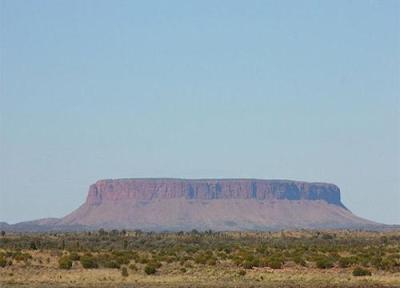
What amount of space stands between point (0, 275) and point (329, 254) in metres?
23.7

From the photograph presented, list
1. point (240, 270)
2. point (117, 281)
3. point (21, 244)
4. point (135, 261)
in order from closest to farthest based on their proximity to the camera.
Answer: point (117, 281)
point (240, 270)
point (135, 261)
point (21, 244)

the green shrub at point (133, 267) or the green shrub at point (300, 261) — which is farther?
the green shrub at point (300, 261)

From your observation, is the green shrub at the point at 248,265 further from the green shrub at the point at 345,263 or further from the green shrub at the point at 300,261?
the green shrub at the point at 345,263

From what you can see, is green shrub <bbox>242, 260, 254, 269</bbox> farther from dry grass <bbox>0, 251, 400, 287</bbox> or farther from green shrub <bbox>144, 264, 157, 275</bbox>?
green shrub <bbox>144, 264, 157, 275</bbox>

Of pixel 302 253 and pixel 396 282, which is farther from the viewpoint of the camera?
pixel 302 253

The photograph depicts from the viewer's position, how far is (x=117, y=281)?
49.3m

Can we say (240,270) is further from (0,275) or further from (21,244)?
(21,244)

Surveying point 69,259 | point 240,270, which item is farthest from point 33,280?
point 240,270

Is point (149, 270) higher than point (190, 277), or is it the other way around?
point (149, 270)

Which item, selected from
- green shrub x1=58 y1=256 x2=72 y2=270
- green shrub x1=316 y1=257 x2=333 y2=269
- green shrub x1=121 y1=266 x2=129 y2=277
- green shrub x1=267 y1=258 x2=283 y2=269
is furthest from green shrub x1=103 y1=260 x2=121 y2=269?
green shrub x1=316 y1=257 x2=333 y2=269

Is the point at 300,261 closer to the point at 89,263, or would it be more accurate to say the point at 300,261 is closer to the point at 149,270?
the point at 149,270

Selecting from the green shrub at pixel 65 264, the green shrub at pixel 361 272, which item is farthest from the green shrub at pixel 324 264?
the green shrub at pixel 65 264

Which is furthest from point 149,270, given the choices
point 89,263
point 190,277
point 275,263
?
point 275,263

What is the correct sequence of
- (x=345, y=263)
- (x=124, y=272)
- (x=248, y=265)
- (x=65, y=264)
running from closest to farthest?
1. (x=124, y=272)
2. (x=248, y=265)
3. (x=65, y=264)
4. (x=345, y=263)
